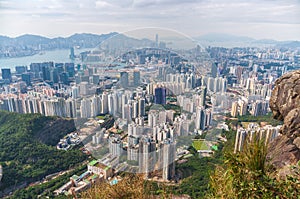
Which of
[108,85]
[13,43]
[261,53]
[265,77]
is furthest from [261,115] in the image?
[13,43]

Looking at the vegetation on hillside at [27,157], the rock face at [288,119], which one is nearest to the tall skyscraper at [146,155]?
the rock face at [288,119]

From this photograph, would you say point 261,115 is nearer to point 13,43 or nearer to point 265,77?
point 265,77

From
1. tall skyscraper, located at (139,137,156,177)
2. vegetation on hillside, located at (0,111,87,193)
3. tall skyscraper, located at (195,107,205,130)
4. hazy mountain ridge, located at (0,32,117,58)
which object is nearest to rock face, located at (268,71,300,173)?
tall skyscraper, located at (195,107,205,130)

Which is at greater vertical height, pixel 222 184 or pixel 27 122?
pixel 222 184

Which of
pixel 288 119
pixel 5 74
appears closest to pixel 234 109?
pixel 288 119

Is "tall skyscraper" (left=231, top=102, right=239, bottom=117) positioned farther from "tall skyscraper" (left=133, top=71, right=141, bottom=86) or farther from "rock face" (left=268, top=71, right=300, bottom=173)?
"rock face" (left=268, top=71, right=300, bottom=173)

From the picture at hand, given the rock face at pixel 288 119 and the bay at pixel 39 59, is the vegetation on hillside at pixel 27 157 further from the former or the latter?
the bay at pixel 39 59

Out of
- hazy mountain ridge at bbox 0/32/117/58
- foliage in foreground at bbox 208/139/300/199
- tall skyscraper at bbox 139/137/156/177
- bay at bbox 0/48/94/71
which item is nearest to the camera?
foliage in foreground at bbox 208/139/300/199

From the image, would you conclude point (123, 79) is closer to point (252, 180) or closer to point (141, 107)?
point (141, 107)
